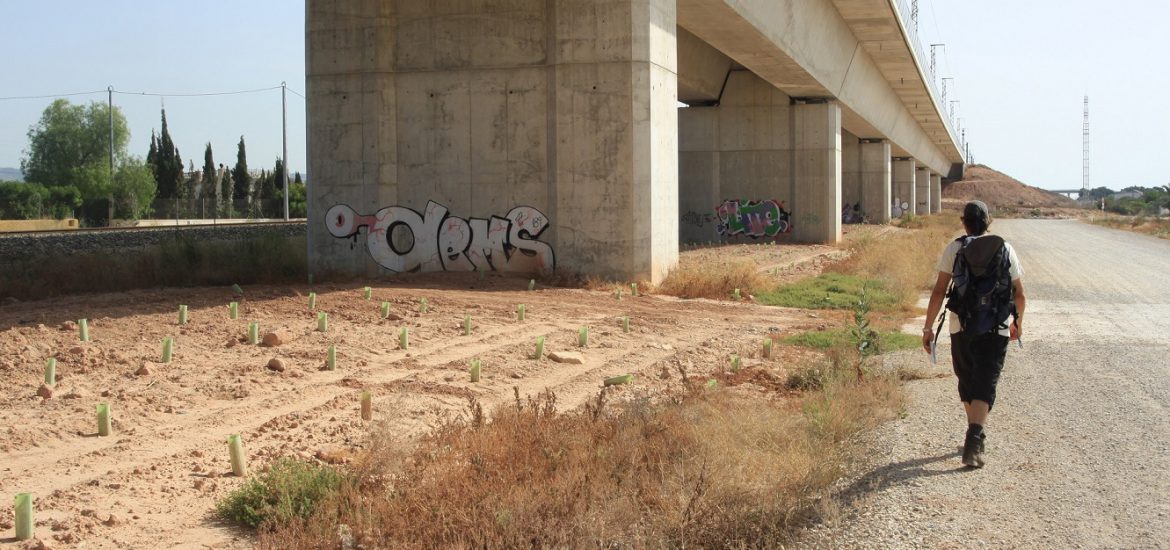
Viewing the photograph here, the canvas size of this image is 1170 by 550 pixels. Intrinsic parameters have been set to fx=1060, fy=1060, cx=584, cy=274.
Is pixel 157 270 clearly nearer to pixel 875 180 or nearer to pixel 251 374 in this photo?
pixel 251 374

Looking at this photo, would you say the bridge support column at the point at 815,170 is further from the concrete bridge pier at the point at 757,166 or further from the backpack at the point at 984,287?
the backpack at the point at 984,287

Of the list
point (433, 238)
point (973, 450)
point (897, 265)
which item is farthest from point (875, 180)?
point (973, 450)

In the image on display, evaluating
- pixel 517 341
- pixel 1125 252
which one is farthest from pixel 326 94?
pixel 1125 252

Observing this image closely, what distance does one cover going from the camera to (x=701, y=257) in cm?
2673

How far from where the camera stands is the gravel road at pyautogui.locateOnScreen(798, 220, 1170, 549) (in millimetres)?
5066

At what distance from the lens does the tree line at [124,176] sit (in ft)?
232

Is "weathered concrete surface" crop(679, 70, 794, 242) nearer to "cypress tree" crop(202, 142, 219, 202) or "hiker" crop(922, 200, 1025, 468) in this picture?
"hiker" crop(922, 200, 1025, 468)

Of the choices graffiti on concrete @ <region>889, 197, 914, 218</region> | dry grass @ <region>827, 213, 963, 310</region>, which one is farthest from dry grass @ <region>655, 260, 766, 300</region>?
graffiti on concrete @ <region>889, 197, 914, 218</region>

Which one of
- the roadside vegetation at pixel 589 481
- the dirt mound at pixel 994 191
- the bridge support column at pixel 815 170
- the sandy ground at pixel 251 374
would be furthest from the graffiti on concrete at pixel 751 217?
the dirt mound at pixel 994 191

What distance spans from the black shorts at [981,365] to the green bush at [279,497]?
3.83 metres

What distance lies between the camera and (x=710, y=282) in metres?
17.6

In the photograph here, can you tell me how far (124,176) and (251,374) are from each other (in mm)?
71765

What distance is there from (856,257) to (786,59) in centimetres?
567

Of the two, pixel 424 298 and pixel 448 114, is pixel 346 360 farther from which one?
pixel 448 114
